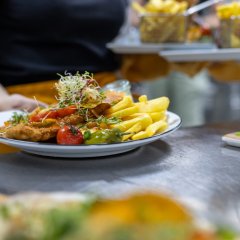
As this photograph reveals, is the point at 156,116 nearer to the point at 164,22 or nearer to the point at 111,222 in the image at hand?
the point at 111,222

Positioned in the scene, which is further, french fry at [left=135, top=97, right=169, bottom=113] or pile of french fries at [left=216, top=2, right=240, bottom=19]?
pile of french fries at [left=216, top=2, right=240, bottom=19]

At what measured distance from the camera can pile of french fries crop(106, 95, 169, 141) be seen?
95 cm

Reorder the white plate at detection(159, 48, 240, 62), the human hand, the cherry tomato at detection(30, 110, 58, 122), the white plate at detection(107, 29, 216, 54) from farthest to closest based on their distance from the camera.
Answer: the white plate at detection(107, 29, 216, 54) < the white plate at detection(159, 48, 240, 62) < the human hand < the cherry tomato at detection(30, 110, 58, 122)

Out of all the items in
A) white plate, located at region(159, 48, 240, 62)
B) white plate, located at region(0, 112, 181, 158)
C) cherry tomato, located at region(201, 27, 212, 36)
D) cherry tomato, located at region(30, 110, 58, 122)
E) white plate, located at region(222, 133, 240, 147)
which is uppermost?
cherry tomato, located at region(201, 27, 212, 36)

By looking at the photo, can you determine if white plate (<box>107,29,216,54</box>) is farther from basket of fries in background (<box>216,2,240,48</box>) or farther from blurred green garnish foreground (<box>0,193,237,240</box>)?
blurred green garnish foreground (<box>0,193,237,240</box>)

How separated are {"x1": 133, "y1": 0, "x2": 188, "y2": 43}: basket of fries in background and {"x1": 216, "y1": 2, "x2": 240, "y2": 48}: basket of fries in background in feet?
0.54

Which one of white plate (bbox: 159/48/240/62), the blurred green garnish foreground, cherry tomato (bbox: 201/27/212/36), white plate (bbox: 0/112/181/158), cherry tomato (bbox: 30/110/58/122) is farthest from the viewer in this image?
cherry tomato (bbox: 201/27/212/36)

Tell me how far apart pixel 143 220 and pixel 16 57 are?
1245 mm

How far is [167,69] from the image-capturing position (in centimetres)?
196

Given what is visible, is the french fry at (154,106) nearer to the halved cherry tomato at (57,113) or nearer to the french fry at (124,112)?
the french fry at (124,112)

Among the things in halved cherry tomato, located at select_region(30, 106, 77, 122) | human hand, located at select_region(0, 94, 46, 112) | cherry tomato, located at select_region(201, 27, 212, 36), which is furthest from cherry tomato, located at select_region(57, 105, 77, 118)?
cherry tomato, located at select_region(201, 27, 212, 36)

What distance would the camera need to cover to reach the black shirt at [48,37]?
5.17 ft

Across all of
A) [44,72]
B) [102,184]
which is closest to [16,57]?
[44,72]

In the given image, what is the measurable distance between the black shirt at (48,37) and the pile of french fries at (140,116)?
2.13 ft
